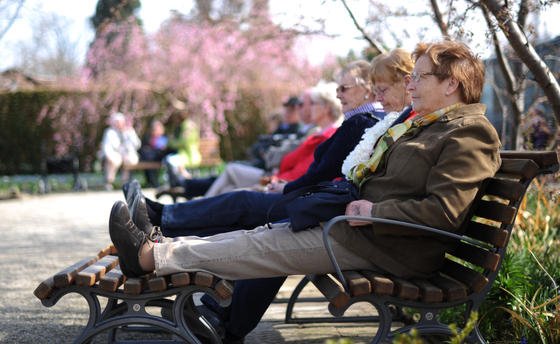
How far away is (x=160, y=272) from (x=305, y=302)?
6.39ft

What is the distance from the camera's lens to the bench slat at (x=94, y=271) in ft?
9.68

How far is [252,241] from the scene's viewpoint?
3.12 m

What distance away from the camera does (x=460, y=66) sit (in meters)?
3.17

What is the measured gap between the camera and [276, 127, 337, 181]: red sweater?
5.52 metres

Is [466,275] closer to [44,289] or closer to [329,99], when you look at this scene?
[44,289]

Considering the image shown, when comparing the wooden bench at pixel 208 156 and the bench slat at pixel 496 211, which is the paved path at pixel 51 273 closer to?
the bench slat at pixel 496 211

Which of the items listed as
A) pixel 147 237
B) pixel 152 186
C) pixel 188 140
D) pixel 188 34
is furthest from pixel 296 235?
pixel 188 34

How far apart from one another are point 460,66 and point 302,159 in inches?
102

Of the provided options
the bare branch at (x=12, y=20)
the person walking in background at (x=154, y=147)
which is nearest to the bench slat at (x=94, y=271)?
the bare branch at (x=12, y=20)

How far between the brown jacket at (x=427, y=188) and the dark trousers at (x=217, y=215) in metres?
0.96

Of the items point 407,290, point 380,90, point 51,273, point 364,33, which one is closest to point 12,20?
point 51,273

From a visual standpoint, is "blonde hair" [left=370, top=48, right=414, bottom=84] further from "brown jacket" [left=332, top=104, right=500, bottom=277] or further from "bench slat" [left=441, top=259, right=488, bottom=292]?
"bench slat" [left=441, top=259, right=488, bottom=292]

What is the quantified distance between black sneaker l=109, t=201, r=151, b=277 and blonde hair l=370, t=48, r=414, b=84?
1655 mm

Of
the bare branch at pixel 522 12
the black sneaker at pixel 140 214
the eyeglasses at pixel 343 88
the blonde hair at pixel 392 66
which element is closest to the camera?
the black sneaker at pixel 140 214
